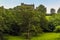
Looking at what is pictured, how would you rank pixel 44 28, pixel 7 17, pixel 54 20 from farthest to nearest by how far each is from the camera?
1. pixel 54 20
2. pixel 44 28
3. pixel 7 17

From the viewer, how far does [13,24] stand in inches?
2292

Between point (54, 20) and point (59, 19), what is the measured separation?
2.12m

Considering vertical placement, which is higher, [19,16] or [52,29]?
[19,16]

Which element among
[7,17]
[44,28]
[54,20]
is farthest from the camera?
[54,20]

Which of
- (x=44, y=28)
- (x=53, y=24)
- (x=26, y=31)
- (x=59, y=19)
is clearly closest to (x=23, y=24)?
(x=26, y=31)

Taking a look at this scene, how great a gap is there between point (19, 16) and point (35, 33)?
6.49 metres

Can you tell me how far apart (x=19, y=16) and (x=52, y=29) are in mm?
18499

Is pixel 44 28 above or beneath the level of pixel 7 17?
beneath

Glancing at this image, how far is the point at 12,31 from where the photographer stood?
58.4m

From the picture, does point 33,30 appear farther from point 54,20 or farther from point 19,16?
point 54,20

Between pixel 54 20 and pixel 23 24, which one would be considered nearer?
pixel 23 24

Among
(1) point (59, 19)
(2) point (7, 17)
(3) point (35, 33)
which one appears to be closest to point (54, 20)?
(1) point (59, 19)

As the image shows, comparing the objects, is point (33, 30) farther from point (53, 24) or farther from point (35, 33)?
point (53, 24)

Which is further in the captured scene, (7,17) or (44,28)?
(44,28)
